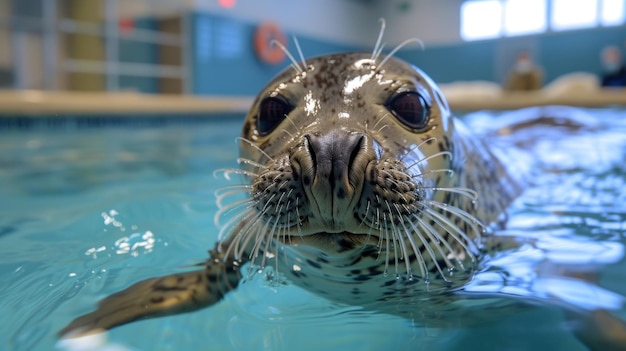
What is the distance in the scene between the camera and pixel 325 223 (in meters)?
1.26

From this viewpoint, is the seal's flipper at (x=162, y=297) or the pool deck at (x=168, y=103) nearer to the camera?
the seal's flipper at (x=162, y=297)

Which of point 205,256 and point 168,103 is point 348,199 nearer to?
point 205,256

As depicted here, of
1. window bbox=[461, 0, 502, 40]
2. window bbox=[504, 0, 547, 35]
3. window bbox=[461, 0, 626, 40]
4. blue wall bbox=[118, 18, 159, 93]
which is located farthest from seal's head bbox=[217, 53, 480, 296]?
window bbox=[461, 0, 502, 40]

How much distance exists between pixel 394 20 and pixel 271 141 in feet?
67.6

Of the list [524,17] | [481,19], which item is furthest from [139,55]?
[524,17]

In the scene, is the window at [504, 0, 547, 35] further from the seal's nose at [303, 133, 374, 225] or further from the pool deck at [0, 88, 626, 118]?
the seal's nose at [303, 133, 374, 225]

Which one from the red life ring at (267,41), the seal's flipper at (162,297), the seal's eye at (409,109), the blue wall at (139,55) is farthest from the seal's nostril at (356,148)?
the red life ring at (267,41)

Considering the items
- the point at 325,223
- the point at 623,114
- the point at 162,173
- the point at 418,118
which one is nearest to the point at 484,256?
the point at 418,118

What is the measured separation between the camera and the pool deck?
7.12 m

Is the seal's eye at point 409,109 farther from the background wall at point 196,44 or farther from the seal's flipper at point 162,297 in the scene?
the background wall at point 196,44

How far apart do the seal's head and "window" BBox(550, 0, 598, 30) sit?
709 inches

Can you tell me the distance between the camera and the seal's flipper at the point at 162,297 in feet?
4.74

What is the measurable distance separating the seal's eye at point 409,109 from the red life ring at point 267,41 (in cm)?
1548

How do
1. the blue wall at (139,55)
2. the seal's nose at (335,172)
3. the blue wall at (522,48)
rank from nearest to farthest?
1. the seal's nose at (335,172)
2. the blue wall at (139,55)
3. the blue wall at (522,48)
